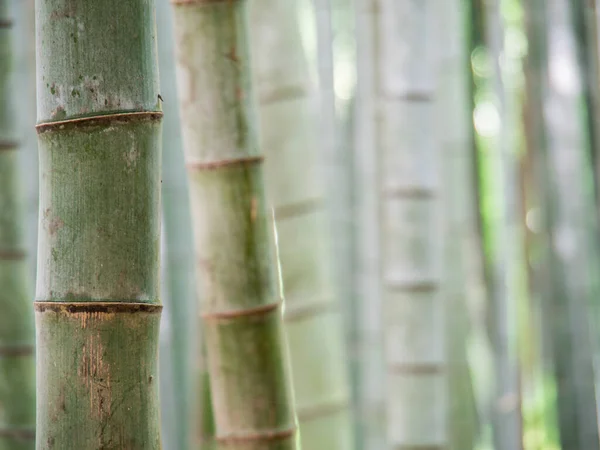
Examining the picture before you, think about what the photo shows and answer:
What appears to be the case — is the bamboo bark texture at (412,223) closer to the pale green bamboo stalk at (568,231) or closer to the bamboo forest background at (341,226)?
the bamboo forest background at (341,226)

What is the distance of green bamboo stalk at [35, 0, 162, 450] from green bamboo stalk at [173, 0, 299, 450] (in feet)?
0.96

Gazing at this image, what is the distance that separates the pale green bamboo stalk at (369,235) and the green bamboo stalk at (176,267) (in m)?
0.63

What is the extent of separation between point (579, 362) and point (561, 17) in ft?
4.53

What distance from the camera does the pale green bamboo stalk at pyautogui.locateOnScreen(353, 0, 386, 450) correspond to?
2.58m

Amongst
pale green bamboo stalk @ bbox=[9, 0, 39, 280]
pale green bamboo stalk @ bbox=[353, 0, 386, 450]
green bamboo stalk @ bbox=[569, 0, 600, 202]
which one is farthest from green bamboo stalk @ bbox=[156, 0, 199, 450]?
green bamboo stalk @ bbox=[569, 0, 600, 202]

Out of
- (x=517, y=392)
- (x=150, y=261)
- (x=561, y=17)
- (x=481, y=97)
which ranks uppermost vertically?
(x=481, y=97)

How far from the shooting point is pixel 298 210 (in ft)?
3.87

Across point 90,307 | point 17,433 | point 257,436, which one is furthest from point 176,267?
point 90,307

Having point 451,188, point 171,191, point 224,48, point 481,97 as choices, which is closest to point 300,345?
point 224,48

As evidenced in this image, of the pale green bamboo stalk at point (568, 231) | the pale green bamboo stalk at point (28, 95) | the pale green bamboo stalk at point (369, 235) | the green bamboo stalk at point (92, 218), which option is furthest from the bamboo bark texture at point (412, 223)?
the pale green bamboo stalk at point (568, 231)

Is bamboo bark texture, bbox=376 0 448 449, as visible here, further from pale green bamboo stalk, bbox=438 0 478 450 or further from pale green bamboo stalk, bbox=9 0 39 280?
pale green bamboo stalk, bbox=9 0 39 280

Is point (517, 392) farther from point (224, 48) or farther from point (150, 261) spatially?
point (150, 261)

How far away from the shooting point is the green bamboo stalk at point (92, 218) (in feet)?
2.06

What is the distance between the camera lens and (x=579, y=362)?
10.9 feet
